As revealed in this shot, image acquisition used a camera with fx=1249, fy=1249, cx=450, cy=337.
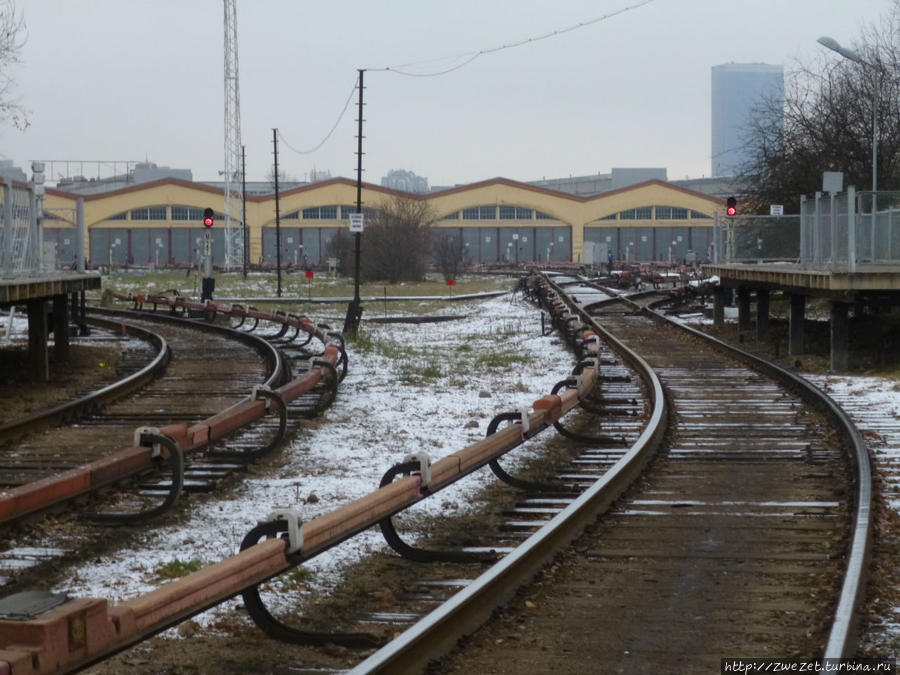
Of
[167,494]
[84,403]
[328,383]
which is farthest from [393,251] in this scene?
[167,494]

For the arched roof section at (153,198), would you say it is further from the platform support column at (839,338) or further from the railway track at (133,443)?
the platform support column at (839,338)

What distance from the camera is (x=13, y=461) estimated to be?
1191cm

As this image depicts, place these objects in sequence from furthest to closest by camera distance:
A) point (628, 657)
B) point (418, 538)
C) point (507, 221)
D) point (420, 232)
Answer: point (507, 221)
point (420, 232)
point (418, 538)
point (628, 657)

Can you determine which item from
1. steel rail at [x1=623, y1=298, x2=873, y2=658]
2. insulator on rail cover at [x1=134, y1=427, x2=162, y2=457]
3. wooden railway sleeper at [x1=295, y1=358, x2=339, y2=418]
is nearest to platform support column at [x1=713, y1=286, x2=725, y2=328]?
steel rail at [x1=623, y1=298, x2=873, y2=658]

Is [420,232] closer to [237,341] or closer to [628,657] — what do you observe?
[237,341]

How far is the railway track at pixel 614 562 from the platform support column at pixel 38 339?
981 cm

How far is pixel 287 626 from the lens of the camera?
6.29m

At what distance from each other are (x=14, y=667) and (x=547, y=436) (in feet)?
31.9

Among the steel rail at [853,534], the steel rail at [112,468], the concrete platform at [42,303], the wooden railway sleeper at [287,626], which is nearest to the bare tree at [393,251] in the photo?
the concrete platform at [42,303]

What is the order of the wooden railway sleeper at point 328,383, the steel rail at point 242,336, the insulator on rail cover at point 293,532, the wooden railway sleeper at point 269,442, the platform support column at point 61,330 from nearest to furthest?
the insulator on rail cover at point 293,532 < the wooden railway sleeper at point 269,442 < the wooden railway sleeper at point 328,383 < the steel rail at point 242,336 < the platform support column at point 61,330

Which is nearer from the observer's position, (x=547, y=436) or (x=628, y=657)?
(x=628, y=657)

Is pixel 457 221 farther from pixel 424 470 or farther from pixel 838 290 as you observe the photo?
pixel 424 470

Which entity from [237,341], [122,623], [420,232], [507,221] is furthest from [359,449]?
[507,221]

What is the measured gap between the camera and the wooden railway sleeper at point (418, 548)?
7.81 m
